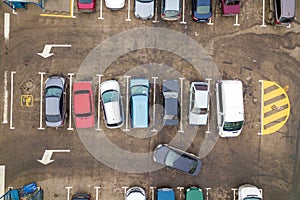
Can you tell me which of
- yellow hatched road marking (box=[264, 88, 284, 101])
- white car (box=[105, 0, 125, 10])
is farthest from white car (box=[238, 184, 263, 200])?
white car (box=[105, 0, 125, 10])

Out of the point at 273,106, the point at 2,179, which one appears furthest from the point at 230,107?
the point at 2,179

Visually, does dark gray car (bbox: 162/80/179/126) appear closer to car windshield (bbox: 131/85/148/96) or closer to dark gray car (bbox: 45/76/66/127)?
car windshield (bbox: 131/85/148/96)

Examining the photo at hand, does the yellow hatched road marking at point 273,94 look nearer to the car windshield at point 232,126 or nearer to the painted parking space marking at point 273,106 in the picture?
the painted parking space marking at point 273,106

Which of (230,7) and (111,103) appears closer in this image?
(111,103)

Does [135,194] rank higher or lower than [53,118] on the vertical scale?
lower

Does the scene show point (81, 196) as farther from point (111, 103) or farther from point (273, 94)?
point (273, 94)

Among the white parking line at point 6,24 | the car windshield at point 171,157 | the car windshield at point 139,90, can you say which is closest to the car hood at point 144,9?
the car windshield at point 139,90

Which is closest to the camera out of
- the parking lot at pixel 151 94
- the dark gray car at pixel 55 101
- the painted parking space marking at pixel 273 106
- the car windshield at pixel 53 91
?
the dark gray car at pixel 55 101
